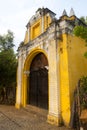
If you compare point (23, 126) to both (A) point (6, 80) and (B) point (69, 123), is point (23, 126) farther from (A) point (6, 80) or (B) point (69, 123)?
(A) point (6, 80)

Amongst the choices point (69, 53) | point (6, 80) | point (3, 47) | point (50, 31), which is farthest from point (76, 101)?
point (3, 47)

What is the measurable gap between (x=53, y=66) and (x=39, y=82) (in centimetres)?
269

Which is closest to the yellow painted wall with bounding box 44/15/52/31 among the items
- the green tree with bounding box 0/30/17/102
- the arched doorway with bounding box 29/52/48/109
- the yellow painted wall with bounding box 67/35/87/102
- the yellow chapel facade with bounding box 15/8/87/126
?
the yellow chapel facade with bounding box 15/8/87/126

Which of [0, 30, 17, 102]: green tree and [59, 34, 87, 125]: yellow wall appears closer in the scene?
[59, 34, 87, 125]: yellow wall

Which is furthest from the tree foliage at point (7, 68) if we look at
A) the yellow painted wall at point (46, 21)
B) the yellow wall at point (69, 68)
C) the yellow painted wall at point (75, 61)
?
the yellow painted wall at point (75, 61)

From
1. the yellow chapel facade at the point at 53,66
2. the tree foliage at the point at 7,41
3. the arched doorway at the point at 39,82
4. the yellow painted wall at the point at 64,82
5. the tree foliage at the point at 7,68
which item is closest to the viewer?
the yellow painted wall at the point at 64,82

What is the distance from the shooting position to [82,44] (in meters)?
8.47

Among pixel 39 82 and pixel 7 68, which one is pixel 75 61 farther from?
pixel 7 68

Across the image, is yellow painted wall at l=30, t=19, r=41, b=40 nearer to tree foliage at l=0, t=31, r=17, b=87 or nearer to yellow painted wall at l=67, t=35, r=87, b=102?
yellow painted wall at l=67, t=35, r=87, b=102

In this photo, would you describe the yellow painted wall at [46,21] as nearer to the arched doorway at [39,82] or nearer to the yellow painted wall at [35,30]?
the yellow painted wall at [35,30]

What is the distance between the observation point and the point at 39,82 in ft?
33.6

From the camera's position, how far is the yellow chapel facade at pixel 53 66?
23.7ft

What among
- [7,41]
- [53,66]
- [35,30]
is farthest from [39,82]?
[7,41]

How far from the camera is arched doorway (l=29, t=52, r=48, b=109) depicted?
374 inches
